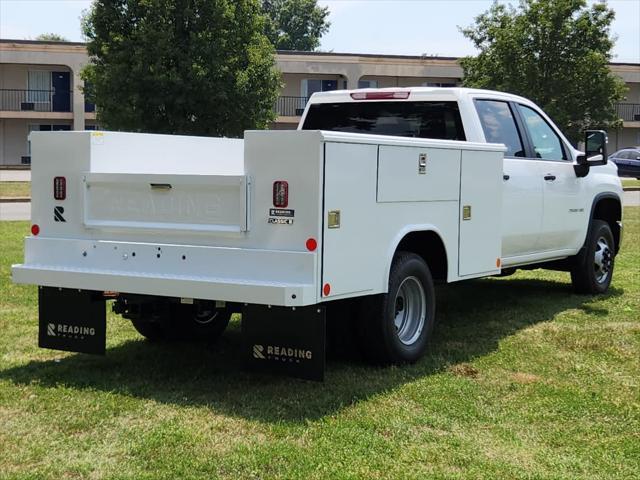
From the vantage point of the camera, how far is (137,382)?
19.2ft

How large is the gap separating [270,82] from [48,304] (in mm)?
19708

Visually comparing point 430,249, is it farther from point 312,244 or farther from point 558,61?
point 558,61

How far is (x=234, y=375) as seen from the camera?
20.0 feet

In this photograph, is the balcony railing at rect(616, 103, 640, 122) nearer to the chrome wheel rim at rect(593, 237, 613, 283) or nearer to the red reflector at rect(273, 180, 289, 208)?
the chrome wheel rim at rect(593, 237, 613, 283)

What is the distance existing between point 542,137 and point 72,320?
4988 millimetres

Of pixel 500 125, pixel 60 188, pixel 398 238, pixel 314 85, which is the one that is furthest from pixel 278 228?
pixel 314 85

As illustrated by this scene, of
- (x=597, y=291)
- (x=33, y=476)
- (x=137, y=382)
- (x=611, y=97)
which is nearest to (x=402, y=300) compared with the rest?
(x=137, y=382)

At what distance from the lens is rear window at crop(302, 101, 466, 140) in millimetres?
7599

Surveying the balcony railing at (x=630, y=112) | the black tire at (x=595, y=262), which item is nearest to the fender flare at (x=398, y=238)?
the black tire at (x=595, y=262)

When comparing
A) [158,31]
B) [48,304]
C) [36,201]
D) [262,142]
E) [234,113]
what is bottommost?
[48,304]

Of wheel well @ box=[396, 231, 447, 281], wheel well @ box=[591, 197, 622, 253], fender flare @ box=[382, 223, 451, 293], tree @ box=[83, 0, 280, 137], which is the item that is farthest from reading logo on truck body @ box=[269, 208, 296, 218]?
tree @ box=[83, 0, 280, 137]

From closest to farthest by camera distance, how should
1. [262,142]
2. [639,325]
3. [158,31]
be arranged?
1. [262,142]
2. [639,325]
3. [158,31]

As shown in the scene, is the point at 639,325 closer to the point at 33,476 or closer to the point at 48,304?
the point at 48,304

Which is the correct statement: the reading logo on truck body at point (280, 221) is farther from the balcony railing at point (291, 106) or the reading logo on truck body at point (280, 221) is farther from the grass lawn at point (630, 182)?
the balcony railing at point (291, 106)
